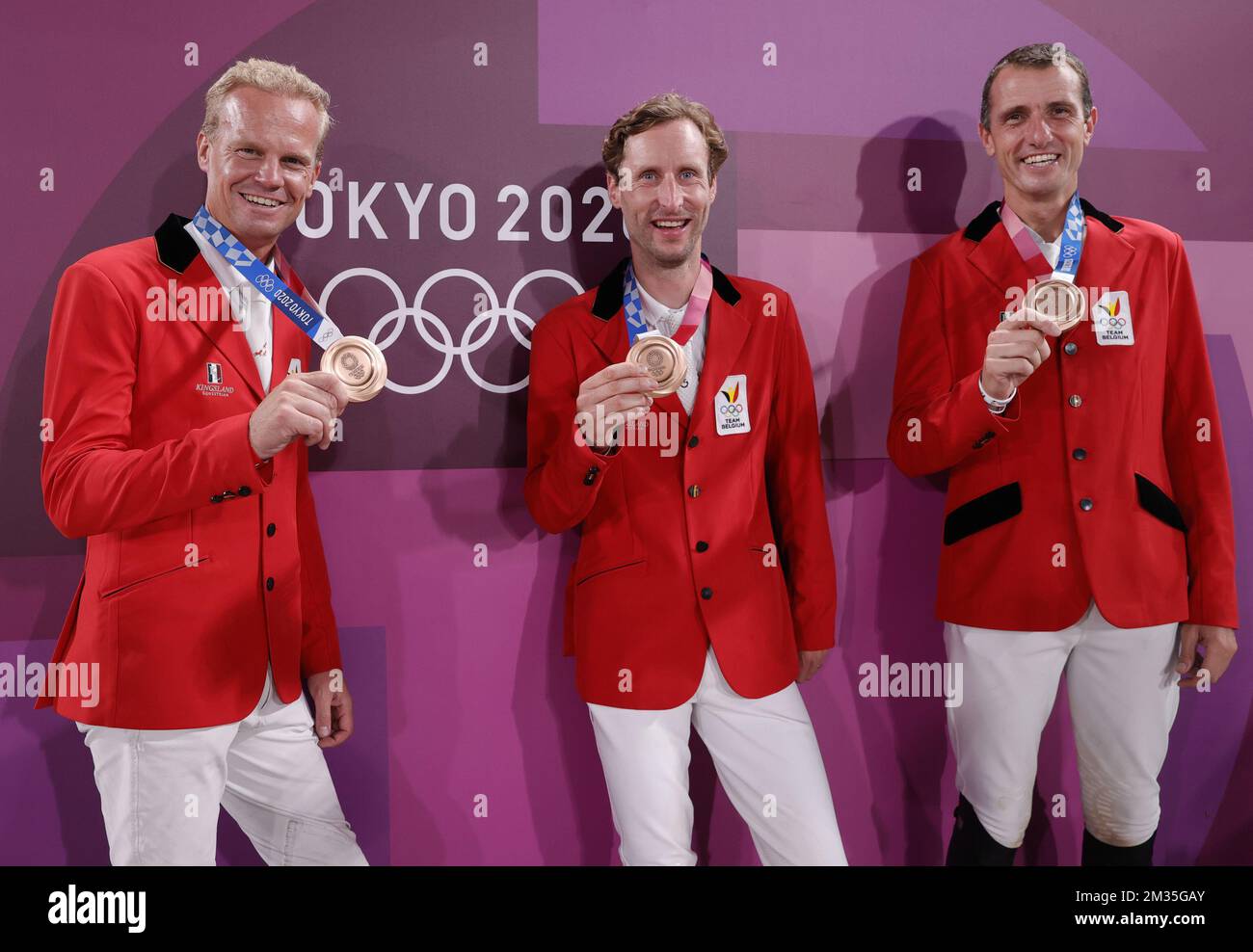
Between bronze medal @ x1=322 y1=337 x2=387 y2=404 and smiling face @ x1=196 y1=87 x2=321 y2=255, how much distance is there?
0.42 m

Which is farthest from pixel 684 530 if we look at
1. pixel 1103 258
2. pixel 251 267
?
pixel 1103 258

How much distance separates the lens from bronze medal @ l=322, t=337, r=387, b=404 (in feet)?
8.29

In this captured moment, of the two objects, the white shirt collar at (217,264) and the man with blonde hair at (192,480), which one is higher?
the white shirt collar at (217,264)

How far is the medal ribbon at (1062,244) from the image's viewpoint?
2.88 metres

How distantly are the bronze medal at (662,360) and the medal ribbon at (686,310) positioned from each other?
214 millimetres

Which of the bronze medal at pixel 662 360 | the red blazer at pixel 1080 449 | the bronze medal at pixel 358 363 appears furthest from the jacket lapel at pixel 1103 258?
the bronze medal at pixel 358 363

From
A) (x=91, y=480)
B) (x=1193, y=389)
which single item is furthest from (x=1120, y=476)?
(x=91, y=480)

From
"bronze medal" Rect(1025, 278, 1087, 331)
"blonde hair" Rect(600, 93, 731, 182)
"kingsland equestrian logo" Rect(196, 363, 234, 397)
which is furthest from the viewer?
"blonde hair" Rect(600, 93, 731, 182)

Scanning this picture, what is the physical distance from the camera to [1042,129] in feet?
9.35

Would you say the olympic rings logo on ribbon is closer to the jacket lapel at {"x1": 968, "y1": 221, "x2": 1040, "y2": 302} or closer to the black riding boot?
the jacket lapel at {"x1": 968, "y1": 221, "x2": 1040, "y2": 302}

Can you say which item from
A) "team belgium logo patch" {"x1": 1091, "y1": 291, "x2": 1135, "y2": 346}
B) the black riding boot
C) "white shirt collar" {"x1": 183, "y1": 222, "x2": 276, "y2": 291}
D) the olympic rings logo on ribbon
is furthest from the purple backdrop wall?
"team belgium logo patch" {"x1": 1091, "y1": 291, "x2": 1135, "y2": 346}

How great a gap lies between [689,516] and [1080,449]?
1.24 m

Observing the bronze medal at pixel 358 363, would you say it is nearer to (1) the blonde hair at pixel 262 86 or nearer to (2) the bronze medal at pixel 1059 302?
(1) the blonde hair at pixel 262 86

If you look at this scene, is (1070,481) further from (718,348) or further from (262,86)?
(262,86)
